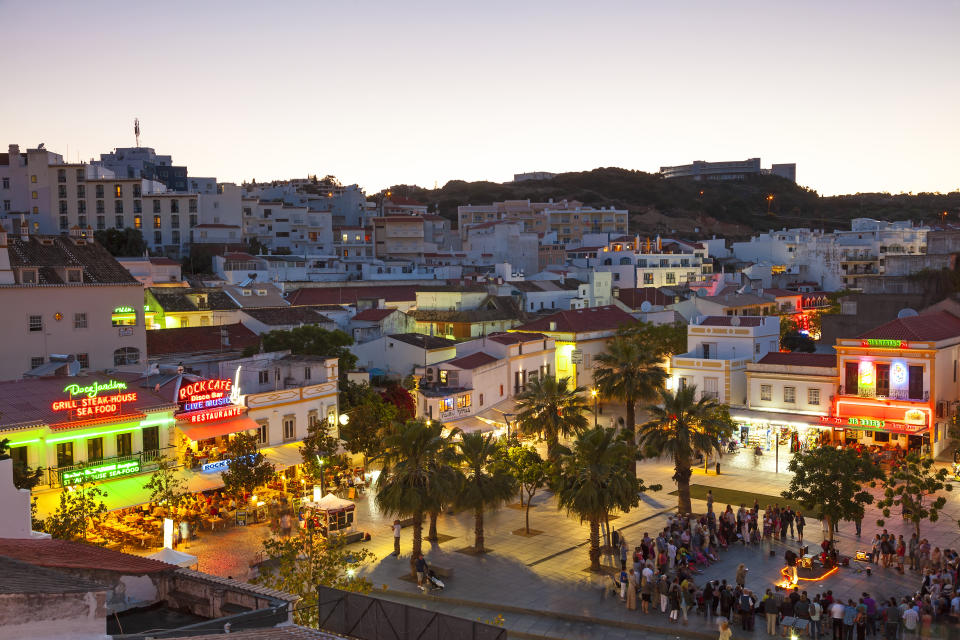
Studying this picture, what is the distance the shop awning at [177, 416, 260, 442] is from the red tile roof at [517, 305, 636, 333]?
95.8ft

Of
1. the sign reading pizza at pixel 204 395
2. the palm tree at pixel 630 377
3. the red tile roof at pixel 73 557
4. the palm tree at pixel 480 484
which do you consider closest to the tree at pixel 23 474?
the sign reading pizza at pixel 204 395

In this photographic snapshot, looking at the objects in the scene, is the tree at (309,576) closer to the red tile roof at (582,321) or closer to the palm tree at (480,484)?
the palm tree at (480,484)

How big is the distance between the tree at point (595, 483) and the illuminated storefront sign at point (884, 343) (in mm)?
21121

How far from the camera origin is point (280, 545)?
24422 millimetres

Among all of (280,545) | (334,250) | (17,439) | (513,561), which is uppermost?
(334,250)

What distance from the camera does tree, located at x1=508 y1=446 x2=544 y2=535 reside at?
3388 cm

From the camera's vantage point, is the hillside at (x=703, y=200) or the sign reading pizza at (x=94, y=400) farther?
the hillside at (x=703, y=200)

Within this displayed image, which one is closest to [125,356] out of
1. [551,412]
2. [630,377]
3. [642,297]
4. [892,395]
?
[551,412]

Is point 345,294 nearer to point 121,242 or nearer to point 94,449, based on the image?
point 121,242

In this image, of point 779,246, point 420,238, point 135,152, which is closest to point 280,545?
point 420,238

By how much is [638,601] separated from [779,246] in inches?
3375

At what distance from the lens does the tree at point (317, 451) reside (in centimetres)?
3459

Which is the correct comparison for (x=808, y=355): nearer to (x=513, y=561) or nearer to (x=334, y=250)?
Result: (x=513, y=561)

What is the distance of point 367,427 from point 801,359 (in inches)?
973
